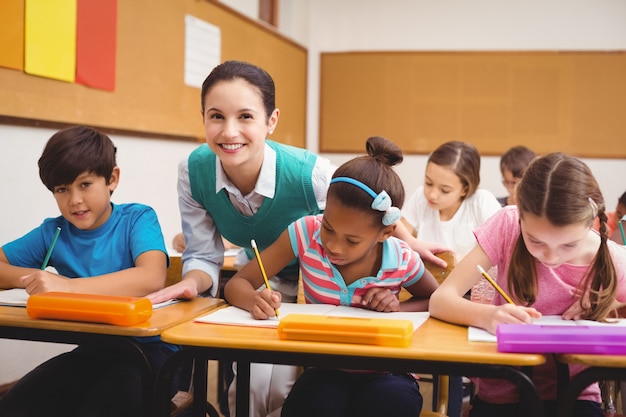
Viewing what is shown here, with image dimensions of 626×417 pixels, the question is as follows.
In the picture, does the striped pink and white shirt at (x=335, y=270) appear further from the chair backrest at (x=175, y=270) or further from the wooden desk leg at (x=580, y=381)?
the wooden desk leg at (x=580, y=381)

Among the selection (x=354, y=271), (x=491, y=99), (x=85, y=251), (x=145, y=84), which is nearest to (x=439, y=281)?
(x=354, y=271)

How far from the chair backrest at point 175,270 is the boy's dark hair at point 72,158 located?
13.2 inches

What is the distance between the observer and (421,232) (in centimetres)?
351

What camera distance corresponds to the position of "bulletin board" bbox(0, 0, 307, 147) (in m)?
3.20

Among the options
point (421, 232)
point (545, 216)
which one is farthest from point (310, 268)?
point (421, 232)

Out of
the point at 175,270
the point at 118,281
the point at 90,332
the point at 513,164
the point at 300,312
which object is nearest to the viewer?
the point at 90,332

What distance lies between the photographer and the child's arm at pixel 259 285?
1602 millimetres

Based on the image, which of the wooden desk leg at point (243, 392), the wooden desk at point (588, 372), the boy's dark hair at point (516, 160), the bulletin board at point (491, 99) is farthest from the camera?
the bulletin board at point (491, 99)

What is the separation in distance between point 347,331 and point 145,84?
3.00 m

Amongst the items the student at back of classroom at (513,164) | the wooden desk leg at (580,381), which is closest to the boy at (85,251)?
the wooden desk leg at (580,381)

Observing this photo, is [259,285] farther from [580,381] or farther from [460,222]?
[460,222]

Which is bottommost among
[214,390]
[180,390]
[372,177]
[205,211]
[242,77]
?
[214,390]

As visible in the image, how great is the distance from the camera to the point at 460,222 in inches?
133

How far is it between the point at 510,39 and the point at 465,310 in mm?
5244
